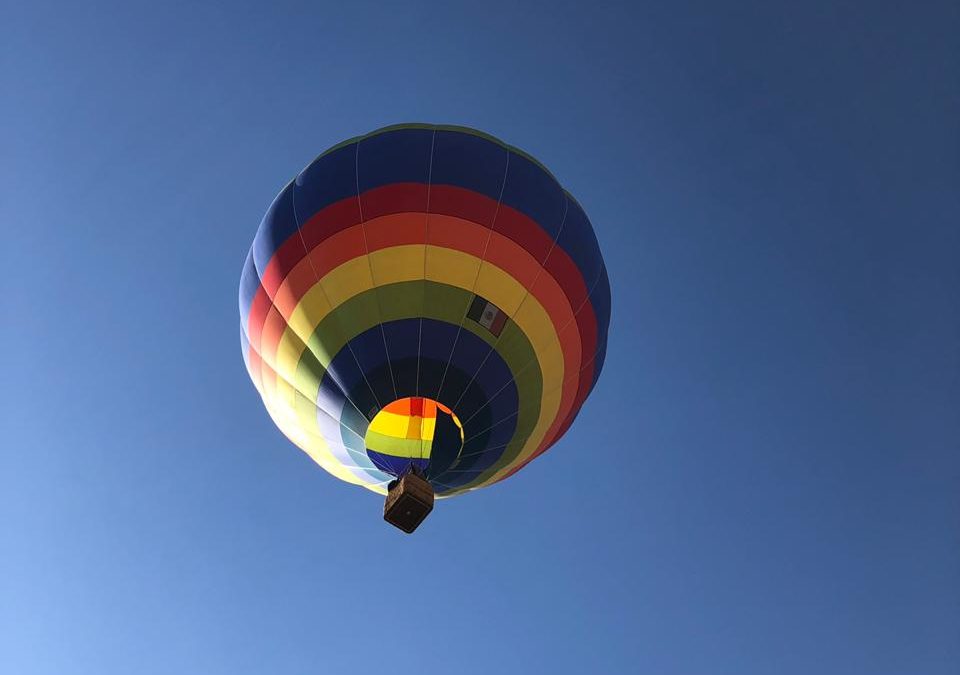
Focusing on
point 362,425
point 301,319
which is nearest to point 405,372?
point 362,425

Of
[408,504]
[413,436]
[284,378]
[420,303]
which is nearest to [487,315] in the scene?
[420,303]

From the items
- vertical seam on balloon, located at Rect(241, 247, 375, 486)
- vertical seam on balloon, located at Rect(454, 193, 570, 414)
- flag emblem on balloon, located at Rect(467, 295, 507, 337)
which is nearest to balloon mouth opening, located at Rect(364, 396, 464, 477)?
vertical seam on balloon, located at Rect(241, 247, 375, 486)

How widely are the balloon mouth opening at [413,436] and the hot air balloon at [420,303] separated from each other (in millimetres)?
18

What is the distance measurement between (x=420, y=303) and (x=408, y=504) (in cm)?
239

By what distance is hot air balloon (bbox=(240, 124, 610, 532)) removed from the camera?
9086 mm

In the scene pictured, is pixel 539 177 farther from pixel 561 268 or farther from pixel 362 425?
pixel 362 425

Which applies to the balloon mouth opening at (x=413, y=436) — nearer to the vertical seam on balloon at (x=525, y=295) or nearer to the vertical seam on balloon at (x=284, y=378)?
the vertical seam on balloon at (x=284, y=378)

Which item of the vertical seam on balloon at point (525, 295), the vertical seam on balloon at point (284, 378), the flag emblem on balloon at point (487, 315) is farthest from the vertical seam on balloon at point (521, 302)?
the vertical seam on balloon at point (284, 378)

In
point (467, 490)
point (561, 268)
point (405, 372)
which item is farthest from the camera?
point (467, 490)

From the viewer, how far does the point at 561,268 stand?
9.62 metres

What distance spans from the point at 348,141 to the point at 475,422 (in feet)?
13.3

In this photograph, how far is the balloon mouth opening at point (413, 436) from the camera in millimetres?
9344

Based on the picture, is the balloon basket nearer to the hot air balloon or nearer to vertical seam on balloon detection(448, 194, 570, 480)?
the hot air balloon

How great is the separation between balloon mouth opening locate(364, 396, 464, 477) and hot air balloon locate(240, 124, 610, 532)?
0.06 feet
